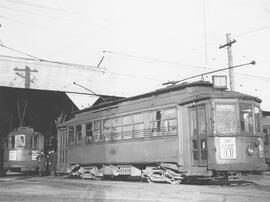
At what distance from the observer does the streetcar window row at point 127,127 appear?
1337 cm

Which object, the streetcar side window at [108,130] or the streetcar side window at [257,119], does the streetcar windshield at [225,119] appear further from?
the streetcar side window at [108,130]

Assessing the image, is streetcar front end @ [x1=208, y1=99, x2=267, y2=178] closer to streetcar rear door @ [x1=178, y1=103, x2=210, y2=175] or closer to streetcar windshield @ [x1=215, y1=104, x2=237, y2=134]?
streetcar windshield @ [x1=215, y1=104, x2=237, y2=134]

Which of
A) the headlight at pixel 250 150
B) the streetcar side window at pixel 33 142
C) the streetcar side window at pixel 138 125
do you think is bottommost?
the headlight at pixel 250 150

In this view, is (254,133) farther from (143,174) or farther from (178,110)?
(143,174)

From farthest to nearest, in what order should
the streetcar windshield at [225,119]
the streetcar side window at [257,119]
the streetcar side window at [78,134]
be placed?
the streetcar side window at [78,134] → the streetcar side window at [257,119] → the streetcar windshield at [225,119]

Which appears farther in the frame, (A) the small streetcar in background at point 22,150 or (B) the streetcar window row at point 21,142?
(B) the streetcar window row at point 21,142

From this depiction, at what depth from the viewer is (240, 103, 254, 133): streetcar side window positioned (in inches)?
488

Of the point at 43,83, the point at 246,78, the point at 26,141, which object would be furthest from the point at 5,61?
the point at 246,78

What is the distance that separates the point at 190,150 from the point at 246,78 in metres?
22.7

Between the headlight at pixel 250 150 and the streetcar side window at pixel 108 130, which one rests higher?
the streetcar side window at pixel 108 130

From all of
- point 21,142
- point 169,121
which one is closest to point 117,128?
point 169,121

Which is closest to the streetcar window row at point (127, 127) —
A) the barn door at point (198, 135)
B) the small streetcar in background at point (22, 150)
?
the barn door at point (198, 135)

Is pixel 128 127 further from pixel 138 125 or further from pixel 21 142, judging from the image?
pixel 21 142

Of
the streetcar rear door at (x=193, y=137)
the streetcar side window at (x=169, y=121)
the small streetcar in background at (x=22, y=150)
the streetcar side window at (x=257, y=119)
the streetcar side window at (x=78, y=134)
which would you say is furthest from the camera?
the small streetcar in background at (x=22, y=150)
